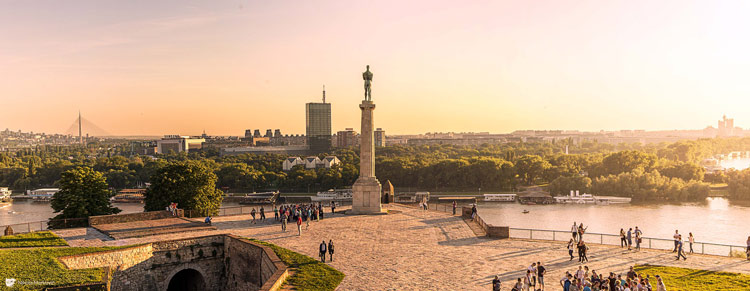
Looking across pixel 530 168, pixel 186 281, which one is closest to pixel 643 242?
pixel 186 281

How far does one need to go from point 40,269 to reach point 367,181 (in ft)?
A: 66.8

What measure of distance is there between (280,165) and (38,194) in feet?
157

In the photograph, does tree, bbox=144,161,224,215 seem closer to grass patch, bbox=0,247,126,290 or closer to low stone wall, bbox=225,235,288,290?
low stone wall, bbox=225,235,288,290

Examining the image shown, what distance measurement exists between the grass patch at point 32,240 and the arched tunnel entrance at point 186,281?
203 inches

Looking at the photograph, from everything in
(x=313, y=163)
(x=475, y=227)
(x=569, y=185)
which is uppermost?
(x=313, y=163)

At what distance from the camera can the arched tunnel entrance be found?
82.7ft

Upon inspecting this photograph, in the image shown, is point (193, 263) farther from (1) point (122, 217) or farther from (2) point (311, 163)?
(2) point (311, 163)

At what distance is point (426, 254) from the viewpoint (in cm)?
2255

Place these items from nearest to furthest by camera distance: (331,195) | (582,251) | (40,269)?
(40,269), (582,251), (331,195)

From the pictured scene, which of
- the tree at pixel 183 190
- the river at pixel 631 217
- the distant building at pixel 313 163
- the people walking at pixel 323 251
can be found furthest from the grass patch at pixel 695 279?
the distant building at pixel 313 163

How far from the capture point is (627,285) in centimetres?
1562

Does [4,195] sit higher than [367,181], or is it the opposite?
[367,181]

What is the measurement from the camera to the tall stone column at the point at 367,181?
3509 centimetres

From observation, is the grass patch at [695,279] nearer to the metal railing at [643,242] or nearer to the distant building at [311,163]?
the metal railing at [643,242]
